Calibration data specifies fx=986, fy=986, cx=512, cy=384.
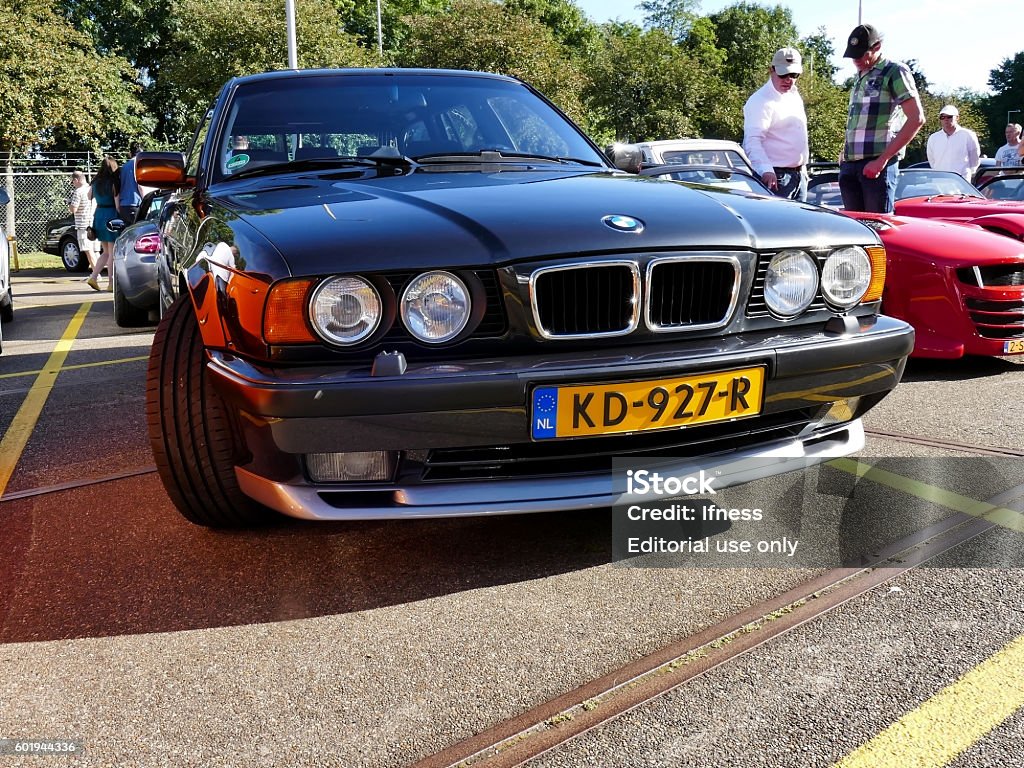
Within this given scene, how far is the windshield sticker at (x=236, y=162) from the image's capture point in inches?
138

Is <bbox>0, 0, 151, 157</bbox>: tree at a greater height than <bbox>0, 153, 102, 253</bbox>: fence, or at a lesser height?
greater

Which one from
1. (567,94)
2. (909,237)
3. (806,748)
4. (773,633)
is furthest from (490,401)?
(567,94)

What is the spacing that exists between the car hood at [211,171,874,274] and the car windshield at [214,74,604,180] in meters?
0.34

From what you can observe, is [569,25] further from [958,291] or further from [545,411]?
[545,411]

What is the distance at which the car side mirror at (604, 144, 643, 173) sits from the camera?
3.93m

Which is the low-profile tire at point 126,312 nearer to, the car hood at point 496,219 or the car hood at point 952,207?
the car hood at point 496,219

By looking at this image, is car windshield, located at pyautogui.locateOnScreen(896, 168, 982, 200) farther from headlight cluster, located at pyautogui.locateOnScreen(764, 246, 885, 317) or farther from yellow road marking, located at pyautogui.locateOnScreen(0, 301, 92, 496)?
yellow road marking, located at pyautogui.locateOnScreen(0, 301, 92, 496)

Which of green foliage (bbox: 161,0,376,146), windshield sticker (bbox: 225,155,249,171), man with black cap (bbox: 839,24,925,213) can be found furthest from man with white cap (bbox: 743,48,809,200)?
green foliage (bbox: 161,0,376,146)

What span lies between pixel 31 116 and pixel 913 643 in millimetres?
24872

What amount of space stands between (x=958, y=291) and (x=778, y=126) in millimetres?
2526

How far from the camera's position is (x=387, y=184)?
9.98 ft

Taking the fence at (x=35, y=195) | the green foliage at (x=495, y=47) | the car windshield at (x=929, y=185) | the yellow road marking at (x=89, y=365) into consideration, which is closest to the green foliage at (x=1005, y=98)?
the green foliage at (x=495, y=47)

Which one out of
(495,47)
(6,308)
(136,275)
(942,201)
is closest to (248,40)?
(495,47)

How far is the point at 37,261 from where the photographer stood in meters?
18.2
